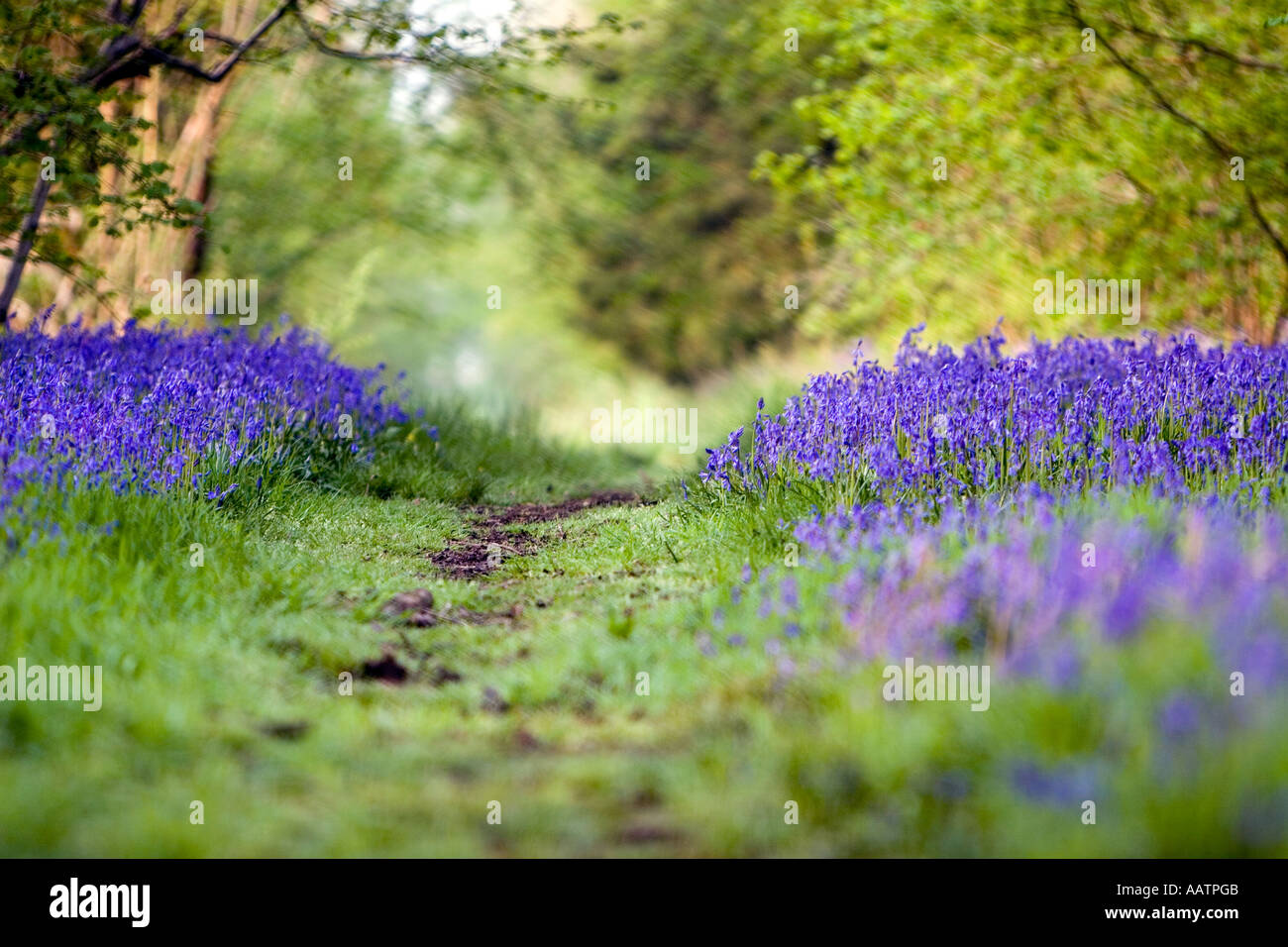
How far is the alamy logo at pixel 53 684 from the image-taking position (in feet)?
10.8

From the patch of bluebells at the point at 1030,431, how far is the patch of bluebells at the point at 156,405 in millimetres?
2572

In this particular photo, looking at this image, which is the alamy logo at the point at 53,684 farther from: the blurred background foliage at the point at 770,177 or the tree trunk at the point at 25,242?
the blurred background foliage at the point at 770,177

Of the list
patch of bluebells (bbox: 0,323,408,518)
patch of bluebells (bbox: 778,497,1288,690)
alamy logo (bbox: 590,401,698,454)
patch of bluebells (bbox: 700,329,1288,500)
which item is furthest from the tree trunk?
alamy logo (bbox: 590,401,698,454)

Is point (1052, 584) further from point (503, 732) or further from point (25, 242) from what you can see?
point (25, 242)

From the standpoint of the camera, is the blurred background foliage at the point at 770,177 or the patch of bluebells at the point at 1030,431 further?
the blurred background foliage at the point at 770,177

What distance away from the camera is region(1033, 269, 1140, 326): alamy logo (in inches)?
422

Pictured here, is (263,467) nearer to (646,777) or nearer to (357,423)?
(357,423)

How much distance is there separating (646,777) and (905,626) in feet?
3.12

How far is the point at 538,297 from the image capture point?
22391 mm

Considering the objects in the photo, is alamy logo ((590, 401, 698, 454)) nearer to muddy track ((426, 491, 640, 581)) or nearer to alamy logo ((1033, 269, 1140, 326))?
alamy logo ((1033, 269, 1140, 326))

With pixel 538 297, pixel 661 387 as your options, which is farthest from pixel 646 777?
pixel 538 297

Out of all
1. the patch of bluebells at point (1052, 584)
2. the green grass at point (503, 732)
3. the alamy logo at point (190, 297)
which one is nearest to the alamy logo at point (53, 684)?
the green grass at point (503, 732)

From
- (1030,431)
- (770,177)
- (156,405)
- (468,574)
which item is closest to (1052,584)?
(1030,431)
